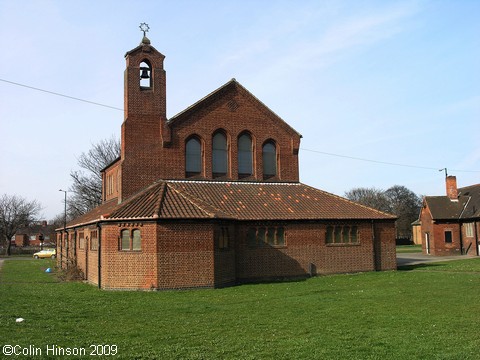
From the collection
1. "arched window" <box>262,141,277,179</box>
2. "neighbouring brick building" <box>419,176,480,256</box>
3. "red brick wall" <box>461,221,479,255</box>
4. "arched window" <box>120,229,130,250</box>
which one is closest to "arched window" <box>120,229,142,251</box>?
"arched window" <box>120,229,130,250</box>

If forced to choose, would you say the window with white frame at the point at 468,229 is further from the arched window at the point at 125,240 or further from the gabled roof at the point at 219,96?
the arched window at the point at 125,240

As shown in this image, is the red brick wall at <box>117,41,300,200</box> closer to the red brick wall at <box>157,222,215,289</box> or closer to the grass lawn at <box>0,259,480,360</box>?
the red brick wall at <box>157,222,215,289</box>

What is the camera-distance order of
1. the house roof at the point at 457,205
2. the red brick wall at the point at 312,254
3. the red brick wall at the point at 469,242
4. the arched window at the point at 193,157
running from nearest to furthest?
1. the red brick wall at the point at 312,254
2. the arched window at the point at 193,157
3. the red brick wall at the point at 469,242
4. the house roof at the point at 457,205

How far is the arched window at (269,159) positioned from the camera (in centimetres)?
2877

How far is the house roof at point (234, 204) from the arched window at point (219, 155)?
0.81 m

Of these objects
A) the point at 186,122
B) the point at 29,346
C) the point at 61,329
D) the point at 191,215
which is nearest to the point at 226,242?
the point at 191,215

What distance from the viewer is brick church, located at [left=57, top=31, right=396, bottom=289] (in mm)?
20531

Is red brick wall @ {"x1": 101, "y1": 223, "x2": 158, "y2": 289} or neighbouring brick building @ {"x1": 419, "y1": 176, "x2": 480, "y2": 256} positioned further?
neighbouring brick building @ {"x1": 419, "y1": 176, "x2": 480, "y2": 256}

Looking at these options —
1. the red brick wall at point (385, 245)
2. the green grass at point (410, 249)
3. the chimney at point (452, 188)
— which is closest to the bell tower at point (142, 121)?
the red brick wall at point (385, 245)

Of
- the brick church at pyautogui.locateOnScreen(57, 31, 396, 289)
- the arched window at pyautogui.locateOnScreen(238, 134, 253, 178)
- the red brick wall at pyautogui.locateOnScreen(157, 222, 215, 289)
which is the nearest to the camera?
the red brick wall at pyautogui.locateOnScreen(157, 222, 215, 289)

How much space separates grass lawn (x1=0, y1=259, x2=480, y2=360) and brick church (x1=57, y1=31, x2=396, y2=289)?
170 centimetres

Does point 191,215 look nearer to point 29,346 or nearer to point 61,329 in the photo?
point 61,329

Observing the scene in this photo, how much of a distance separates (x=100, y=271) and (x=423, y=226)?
37713 mm

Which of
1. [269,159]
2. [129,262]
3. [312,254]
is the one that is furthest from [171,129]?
[312,254]
